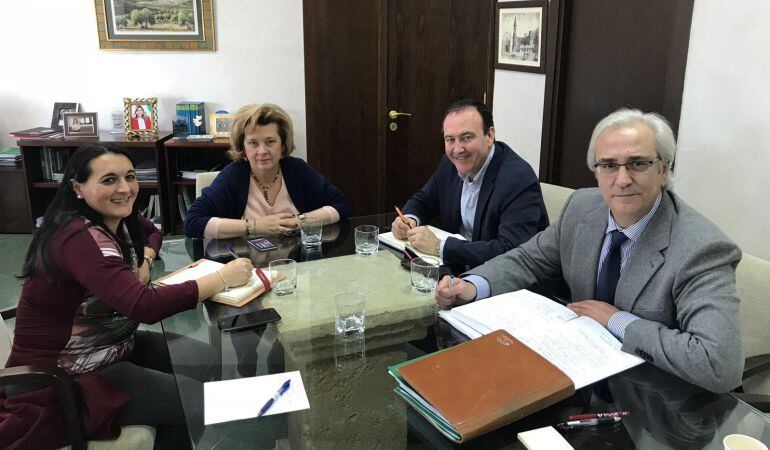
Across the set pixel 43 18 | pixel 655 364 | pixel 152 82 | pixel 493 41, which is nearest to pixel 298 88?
pixel 152 82

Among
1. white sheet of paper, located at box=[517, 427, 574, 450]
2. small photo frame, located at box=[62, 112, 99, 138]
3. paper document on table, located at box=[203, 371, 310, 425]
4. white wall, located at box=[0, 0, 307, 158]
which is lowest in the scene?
paper document on table, located at box=[203, 371, 310, 425]

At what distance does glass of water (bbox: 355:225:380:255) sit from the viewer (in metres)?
2.10

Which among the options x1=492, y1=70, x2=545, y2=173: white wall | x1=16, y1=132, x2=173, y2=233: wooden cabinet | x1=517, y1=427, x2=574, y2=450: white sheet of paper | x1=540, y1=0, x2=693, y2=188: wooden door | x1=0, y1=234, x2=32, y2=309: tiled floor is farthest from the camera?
x1=16, y1=132, x2=173, y2=233: wooden cabinet

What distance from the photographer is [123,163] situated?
5.65ft

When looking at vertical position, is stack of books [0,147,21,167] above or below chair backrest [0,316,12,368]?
above

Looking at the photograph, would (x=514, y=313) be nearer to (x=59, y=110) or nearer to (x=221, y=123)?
(x=221, y=123)

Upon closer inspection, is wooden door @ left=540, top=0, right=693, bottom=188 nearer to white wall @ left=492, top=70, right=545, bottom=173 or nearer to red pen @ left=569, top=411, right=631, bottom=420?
white wall @ left=492, top=70, right=545, bottom=173

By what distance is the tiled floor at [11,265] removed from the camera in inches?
134

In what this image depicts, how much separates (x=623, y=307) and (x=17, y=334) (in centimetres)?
158

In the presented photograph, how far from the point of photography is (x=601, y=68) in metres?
3.10

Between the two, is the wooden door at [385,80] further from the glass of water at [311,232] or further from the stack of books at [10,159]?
the glass of water at [311,232]

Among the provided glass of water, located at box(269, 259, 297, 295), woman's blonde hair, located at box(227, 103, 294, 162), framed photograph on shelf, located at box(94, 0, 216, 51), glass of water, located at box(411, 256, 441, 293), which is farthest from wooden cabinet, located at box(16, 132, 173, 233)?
glass of water, located at box(411, 256, 441, 293)

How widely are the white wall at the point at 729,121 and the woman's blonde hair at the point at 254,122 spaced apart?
66.2 inches

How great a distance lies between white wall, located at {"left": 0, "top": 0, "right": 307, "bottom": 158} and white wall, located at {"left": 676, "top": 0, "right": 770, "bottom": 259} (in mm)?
2761
